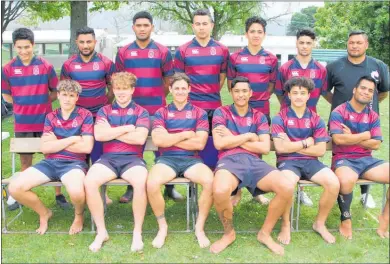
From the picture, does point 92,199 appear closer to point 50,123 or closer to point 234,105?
point 50,123

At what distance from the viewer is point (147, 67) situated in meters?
5.02

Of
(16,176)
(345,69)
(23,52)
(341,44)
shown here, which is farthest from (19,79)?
(341,44)

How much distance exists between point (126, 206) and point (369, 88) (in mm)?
2852

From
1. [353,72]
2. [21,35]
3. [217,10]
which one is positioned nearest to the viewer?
[21,35]

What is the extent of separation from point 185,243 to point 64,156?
144 centimetres

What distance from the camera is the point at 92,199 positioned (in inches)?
168

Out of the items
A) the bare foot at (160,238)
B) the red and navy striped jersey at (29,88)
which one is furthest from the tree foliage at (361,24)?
the red and navy striped jersey at (29,88)

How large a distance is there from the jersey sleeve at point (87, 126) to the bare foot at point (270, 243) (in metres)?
1.88

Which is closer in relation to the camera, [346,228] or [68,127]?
[346,228]

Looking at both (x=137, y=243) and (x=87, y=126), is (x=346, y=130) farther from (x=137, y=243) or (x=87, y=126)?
(x=87, y=126)

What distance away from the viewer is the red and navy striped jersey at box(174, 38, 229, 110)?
196 inches

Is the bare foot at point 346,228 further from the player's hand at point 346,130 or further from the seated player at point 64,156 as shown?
the seated player at point 64,156

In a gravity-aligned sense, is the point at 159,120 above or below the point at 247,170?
above

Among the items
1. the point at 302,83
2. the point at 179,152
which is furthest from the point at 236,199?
the point at 302,83
